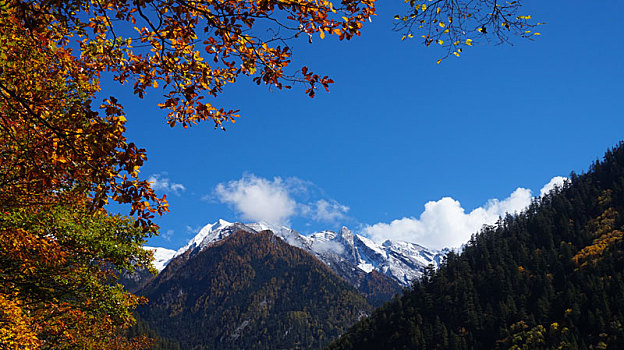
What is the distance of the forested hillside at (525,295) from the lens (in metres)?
115

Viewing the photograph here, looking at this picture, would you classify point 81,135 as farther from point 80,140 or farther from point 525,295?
point 525,295

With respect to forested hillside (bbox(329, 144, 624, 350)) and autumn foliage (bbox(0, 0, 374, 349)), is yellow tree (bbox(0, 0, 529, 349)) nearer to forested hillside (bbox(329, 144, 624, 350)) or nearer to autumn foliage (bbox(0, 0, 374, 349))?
autumn foliage (bbox(0, 0, 374, 349))

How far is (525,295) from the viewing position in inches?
5576

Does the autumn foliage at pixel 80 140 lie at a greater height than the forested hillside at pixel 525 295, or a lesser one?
lesser

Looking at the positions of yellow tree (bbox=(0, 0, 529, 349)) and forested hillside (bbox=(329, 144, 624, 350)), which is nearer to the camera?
yellow tree (bbox=(0, 0, 529, 349))

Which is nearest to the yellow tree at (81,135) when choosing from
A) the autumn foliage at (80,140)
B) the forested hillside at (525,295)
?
the autumn foliage at (80,140)

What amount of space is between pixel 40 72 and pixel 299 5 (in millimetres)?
6989

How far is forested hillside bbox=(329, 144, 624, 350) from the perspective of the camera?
376 feet

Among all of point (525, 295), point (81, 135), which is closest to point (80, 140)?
point (81, 135)

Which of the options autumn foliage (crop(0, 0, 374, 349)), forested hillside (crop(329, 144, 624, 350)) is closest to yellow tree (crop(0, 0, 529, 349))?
autumn foliage (crop(0, 0, 374, 349))

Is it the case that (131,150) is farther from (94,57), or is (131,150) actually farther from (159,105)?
(94,57)

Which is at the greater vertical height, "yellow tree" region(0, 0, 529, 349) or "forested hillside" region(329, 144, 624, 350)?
"forested hillside" region(329, 144, 624, 350)

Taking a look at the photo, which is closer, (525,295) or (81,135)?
(81,135)

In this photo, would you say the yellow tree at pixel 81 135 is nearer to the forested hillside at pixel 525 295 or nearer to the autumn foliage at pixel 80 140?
the autumn foliage at pixel 80 140
